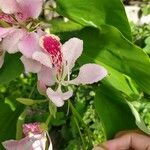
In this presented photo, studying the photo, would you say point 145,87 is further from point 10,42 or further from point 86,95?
point 86,95

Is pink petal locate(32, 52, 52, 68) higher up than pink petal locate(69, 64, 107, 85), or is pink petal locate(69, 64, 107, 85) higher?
pink petal locate(32, 52, 52, 68)

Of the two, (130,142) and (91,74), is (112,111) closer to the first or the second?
(130,142)

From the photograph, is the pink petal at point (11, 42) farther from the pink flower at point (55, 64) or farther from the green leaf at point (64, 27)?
the green leaf at point (64, 27)

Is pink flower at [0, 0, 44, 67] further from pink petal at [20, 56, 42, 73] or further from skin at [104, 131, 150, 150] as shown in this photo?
skin at [104, 131, 150, 150]

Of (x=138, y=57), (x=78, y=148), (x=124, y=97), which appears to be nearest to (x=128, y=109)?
(x=124, y=97)

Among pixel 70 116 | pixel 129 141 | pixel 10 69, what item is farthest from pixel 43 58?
pixel 70 116

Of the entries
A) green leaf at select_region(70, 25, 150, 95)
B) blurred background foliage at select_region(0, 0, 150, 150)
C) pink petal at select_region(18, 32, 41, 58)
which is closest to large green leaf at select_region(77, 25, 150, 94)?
green leaf at select_region(70, 25, 150, 95)
